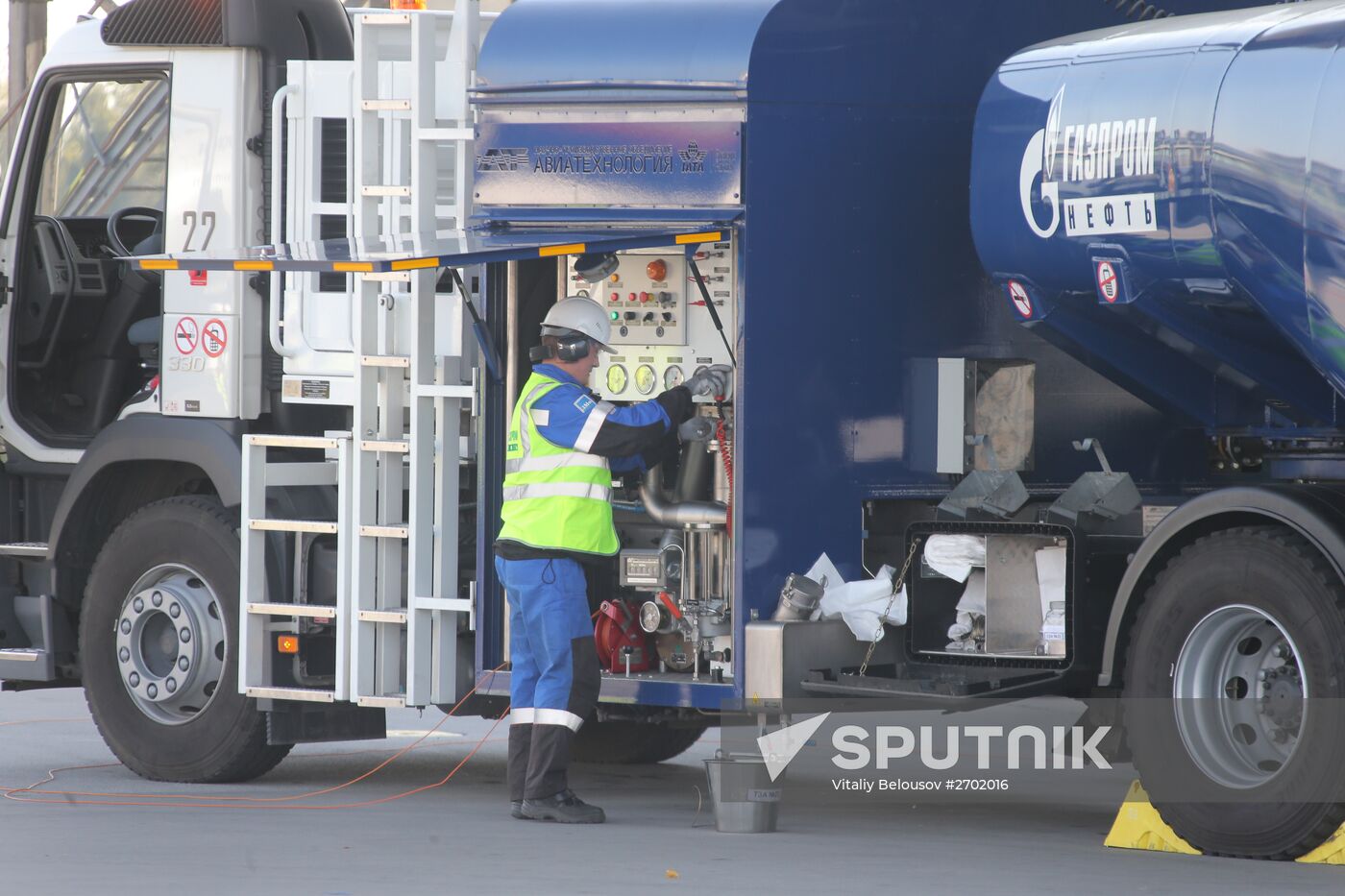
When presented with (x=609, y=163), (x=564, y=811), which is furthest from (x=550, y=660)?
(x=609, y=163)

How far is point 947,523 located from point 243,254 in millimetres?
2727

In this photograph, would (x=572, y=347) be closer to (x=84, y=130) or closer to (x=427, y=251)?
(x=427, y=251)

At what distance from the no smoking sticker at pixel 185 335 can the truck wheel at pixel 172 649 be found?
630 mm

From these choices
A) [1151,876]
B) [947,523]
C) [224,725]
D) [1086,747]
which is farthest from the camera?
[224,725]

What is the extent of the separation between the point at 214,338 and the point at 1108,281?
3.79m

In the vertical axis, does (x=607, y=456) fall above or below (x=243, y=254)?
below

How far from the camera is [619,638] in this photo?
27.5ft

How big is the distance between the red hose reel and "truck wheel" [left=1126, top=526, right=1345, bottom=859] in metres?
1.96

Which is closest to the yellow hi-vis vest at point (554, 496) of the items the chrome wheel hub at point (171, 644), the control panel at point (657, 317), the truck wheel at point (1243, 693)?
the control panel at point (657, 317)

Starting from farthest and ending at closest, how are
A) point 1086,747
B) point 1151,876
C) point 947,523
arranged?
point 1086,747, point 947,523, point 1151,876

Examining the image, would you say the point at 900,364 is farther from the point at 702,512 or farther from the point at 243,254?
the point at 243,254

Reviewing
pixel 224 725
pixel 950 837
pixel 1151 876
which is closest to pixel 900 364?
pixel 950 837

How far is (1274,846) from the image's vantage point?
684cm

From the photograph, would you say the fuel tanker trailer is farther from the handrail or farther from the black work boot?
the handrail
